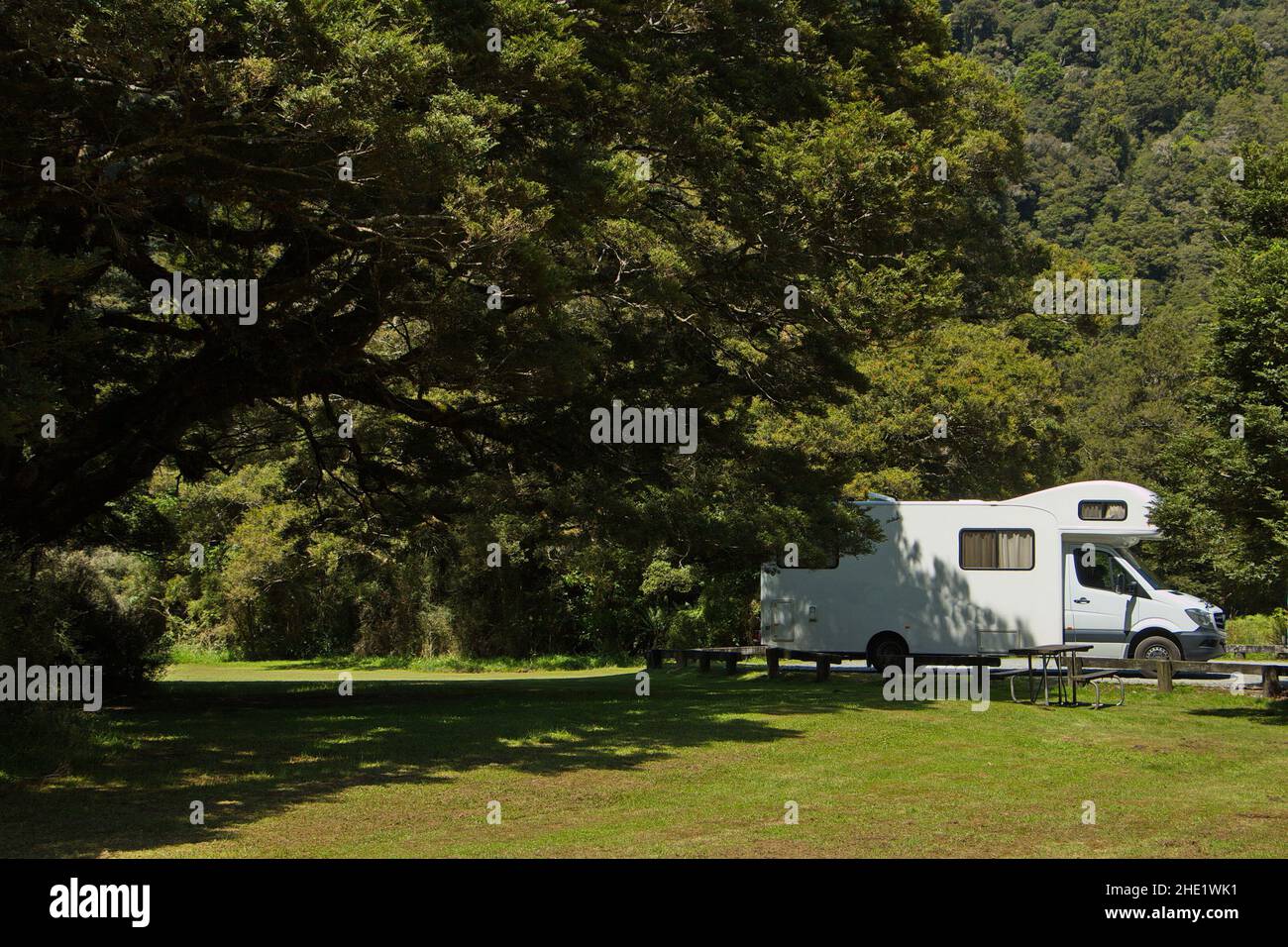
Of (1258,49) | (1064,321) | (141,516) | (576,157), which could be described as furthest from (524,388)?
(1258,49)

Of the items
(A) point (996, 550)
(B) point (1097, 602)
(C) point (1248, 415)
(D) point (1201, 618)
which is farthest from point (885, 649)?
(C) point (1248, 415)

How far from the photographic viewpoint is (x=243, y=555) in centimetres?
3400

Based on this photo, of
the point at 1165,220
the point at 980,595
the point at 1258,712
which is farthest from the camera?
the point at 1165,220

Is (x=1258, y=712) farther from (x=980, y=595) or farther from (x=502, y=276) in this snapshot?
(x=502, y=276)

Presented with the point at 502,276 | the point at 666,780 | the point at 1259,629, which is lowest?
the point at 666,780

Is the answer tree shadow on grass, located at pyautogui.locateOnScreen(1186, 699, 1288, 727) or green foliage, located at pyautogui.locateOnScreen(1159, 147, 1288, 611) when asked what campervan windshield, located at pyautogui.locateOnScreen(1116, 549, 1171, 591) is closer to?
tree shadow on grass, located at pyautogui.locateOnScreen(1186, 699, 1288, 727)

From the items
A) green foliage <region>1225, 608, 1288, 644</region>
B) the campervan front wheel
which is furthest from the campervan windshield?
green foliage <region>1225, 608, 1288, 644</region>

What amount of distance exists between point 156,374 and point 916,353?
23908 mm

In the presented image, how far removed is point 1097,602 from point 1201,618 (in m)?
1.76

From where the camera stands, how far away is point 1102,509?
2542 cm

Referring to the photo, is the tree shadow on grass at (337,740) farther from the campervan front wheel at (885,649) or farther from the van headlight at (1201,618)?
the van headlight at (1201,618)

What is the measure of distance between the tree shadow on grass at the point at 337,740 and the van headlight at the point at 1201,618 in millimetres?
6172

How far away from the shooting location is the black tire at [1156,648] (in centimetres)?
2355

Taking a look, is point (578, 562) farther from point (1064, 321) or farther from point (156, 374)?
point (1064, 321)
